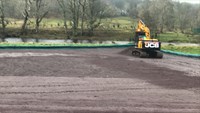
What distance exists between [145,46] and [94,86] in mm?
11335

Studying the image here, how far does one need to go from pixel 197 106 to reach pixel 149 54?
13917mm

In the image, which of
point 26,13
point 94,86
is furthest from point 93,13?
A: point 94,86

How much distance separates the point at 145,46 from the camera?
2359 centimetres

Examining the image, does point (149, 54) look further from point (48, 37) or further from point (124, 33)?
point (124, 33)

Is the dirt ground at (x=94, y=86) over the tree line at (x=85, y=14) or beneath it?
beneath

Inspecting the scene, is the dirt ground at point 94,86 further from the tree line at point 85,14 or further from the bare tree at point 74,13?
the tree line at point 85,14

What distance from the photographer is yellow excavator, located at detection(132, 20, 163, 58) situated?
931 inches

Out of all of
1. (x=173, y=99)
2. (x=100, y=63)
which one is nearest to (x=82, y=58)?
(x=100, y=63)

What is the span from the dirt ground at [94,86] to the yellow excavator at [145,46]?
301 cm

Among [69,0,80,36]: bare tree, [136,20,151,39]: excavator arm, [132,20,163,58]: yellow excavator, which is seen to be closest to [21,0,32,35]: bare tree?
[69,0,80,36]: bare tree

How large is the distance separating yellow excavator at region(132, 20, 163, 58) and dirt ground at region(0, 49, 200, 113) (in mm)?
3008

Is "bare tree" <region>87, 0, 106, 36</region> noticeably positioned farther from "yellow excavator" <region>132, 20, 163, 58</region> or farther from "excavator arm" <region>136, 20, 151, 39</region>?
"yellow excavator" <region>132, 20, 163, 58</region>

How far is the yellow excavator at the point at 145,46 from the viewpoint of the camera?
23.7 metres

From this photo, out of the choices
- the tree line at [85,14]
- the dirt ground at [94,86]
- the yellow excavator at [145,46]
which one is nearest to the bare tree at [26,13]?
the tree line at [85,14]
